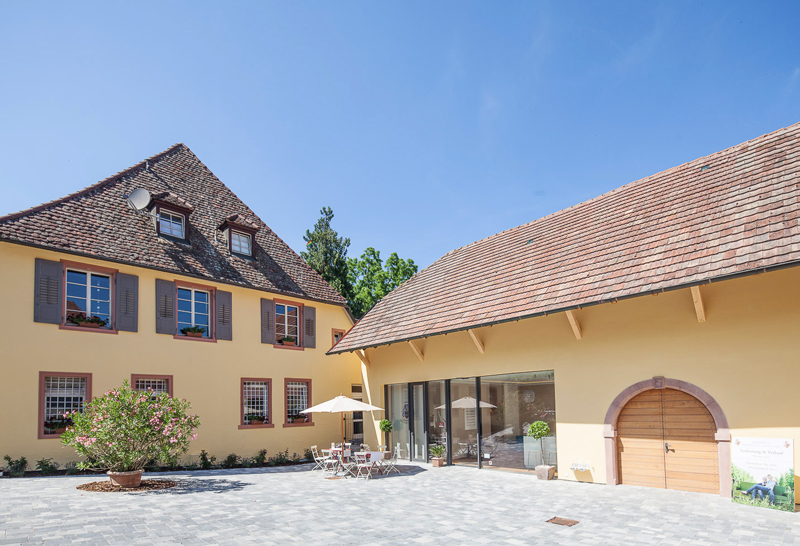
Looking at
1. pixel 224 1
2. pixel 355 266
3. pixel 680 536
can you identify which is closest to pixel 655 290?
pixel 680 536

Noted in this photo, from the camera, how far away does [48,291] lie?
13047 mm

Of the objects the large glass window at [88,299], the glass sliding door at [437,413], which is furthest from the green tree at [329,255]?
the large glass window at [88,299]

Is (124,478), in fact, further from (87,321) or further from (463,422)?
(463,422)

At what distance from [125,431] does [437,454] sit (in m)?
8.16

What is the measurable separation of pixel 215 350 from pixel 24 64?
29.2 feet

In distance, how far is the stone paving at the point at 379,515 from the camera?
292 inches

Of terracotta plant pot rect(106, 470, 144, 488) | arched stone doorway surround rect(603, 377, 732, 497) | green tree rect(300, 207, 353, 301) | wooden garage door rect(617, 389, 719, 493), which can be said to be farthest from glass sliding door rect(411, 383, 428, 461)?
green tree rect(300, 207, 353, 301)

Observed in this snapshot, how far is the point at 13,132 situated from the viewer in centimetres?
1088

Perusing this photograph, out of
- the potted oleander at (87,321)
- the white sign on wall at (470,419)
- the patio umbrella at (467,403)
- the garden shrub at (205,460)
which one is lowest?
the garden shrub at (205,460)

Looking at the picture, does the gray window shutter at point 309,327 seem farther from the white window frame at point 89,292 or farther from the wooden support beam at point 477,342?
the wooden support beam at point 477,342

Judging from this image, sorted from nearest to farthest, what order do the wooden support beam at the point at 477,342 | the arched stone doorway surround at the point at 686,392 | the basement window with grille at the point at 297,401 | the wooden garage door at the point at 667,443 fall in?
1. the arched stone doorway surround at the point at 686,392
2. the wooden garage door at the point at 667,443
3. the wooden support beam at the point at 477,342
4. the basement window with grille at the point at 297,401

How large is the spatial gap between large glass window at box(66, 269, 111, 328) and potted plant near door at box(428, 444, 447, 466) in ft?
30.5

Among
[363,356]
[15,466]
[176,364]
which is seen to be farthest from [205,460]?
[363,356]

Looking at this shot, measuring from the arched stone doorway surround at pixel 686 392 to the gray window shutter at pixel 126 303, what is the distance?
39.0 feet
